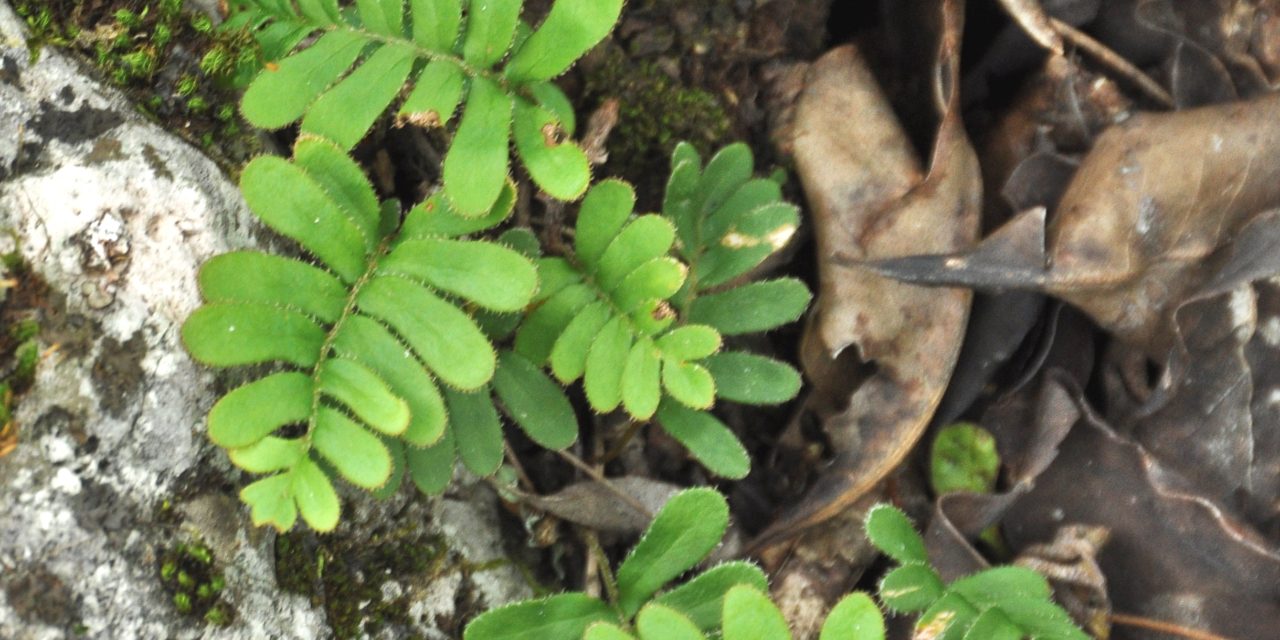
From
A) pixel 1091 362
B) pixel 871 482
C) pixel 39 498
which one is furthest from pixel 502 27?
pixel 1091 362

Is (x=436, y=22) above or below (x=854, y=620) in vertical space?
above

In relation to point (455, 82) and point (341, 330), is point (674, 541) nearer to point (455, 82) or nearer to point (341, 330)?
point (341, 330)

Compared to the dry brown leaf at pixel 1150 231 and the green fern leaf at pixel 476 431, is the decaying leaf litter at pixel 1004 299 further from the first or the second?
the green fern leaf at pixel 476 431

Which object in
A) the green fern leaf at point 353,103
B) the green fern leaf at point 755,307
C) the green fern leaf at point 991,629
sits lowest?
the green fern leaf at point 991,629

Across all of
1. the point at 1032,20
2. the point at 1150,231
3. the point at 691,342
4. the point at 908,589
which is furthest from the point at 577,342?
the point at 1032,20

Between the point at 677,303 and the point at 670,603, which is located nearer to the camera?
the point at 670,603

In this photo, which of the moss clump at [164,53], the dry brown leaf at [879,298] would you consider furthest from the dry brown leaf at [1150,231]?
the moss clump at [164,53]
